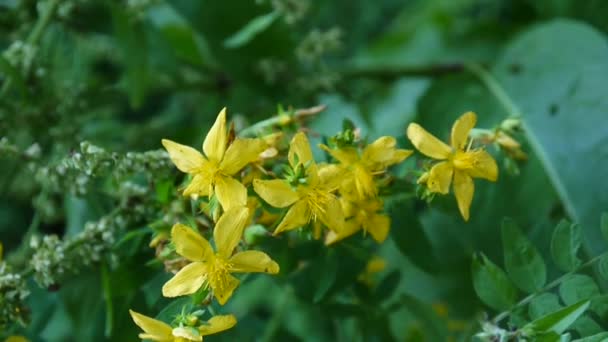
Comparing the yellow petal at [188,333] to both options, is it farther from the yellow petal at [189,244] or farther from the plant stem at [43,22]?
the plant stem at [43,22]

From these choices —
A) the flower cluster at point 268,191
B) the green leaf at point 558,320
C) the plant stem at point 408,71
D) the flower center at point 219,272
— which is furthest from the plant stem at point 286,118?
the plant stem at point 408,71

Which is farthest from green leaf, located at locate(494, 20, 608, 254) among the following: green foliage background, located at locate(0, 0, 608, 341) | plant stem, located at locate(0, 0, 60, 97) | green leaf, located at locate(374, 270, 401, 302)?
plant stem, located at locate(0, 0, 60, 97)

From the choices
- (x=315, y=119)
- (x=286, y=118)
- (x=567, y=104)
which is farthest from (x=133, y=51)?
(x=567, y=104)

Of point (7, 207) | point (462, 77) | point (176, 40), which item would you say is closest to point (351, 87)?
point (462, 77)

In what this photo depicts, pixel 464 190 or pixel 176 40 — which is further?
pixel 176 40

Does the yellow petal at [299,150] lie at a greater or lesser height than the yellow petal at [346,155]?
greater

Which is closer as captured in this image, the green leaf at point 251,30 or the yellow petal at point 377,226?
the yellow petal at point 377,226

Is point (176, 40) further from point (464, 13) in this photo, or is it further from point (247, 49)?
point (464, 13)

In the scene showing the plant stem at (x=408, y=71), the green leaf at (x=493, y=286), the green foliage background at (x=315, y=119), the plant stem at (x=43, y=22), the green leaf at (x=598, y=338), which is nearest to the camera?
the green leaf at (x=598, y=338)
